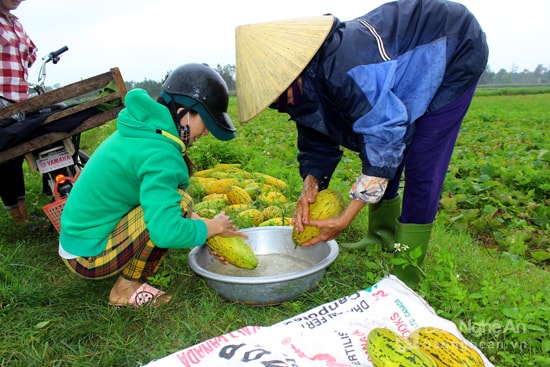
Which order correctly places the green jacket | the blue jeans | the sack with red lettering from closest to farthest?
the sack with red lettering
the green jacket
the blue jeans

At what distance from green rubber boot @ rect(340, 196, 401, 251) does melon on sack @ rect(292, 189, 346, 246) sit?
0.75 metres

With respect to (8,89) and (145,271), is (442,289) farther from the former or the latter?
(8,89)

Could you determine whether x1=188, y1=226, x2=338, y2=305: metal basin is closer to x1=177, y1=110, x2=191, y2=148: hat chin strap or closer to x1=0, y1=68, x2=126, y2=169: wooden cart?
x1=177, y1=110, x2=191, y2=148: hat chin strap

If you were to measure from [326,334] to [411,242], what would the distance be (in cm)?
93

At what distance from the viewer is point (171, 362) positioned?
2.01 metres

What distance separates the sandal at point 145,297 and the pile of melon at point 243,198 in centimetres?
99

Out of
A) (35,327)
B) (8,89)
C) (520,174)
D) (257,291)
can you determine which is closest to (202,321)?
(257,291)

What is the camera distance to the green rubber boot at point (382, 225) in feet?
11.3

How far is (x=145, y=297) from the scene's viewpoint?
2779 mm

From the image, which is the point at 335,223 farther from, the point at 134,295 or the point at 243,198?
the point at 243,198

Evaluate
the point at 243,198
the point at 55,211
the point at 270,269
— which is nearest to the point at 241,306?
the point at 270,269

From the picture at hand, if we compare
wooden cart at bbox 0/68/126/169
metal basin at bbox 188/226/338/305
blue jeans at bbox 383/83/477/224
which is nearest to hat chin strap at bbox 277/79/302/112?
blue jeans at bbox 383/83/477/224

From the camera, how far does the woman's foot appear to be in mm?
2754

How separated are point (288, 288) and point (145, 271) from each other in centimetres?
95
